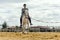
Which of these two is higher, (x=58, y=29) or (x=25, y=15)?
(x=25, y=15)

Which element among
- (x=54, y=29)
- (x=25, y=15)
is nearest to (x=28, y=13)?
(x=25, y=15)

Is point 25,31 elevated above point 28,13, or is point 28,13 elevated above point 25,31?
point 28,13

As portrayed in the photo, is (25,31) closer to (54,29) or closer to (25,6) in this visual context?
(25,6)

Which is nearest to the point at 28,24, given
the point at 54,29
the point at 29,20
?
the point at 29,20

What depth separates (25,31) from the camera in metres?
19.6

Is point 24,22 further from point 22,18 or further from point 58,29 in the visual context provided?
point 58,29

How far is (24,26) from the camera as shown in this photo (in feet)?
63.7

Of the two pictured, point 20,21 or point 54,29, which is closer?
point 20,21

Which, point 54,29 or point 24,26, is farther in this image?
point 54,29

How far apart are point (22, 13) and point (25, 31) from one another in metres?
1.39

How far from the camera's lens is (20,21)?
19266 millimetres

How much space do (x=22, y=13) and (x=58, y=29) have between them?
39.6 feet

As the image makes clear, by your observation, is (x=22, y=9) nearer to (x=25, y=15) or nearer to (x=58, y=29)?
(x=25, y=15)

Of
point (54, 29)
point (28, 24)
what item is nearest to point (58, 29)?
point (54, 29)
